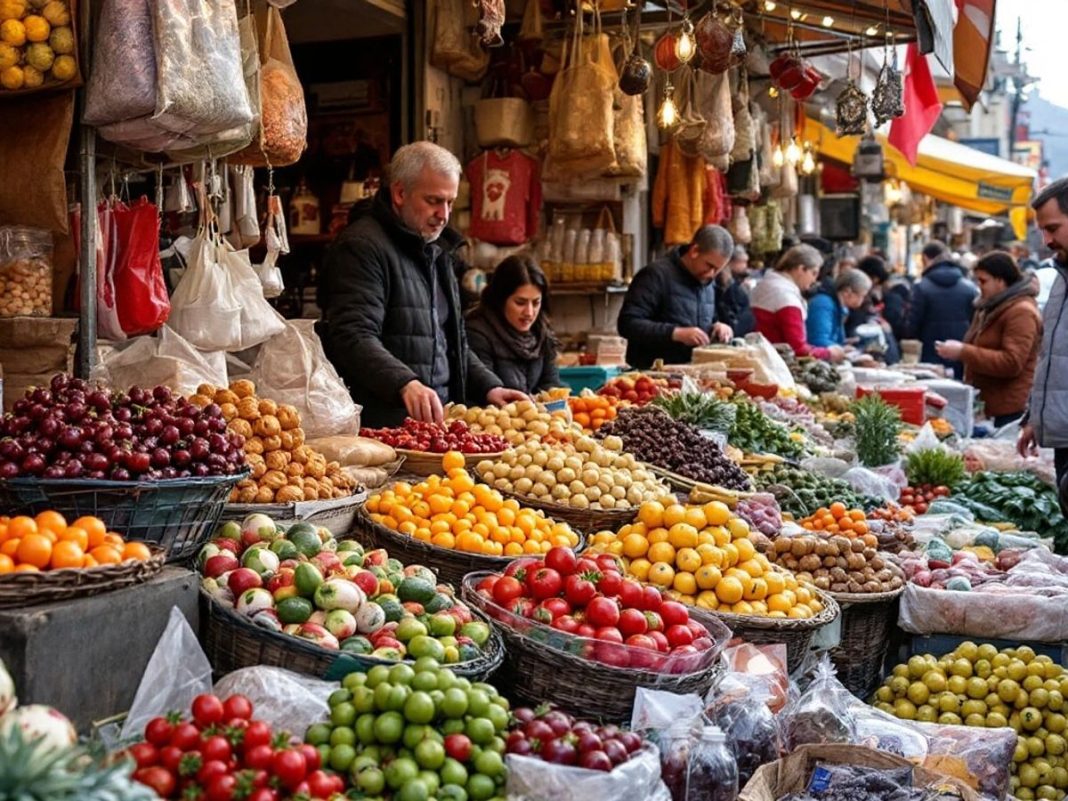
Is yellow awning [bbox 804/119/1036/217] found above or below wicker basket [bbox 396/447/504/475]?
above

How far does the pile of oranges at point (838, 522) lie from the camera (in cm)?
494

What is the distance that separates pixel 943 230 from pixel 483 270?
25.5m

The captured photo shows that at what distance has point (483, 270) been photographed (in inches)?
347

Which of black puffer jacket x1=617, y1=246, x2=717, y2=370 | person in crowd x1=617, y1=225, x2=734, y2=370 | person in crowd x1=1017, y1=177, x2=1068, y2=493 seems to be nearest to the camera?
person in crowd x1=1017, y1=177, x2=1068, y2=493

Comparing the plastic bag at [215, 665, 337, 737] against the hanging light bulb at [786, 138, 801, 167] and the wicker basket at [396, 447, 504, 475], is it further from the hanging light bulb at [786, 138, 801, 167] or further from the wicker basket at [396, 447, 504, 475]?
the hanging light bulb at [786, 138, 801, 167]

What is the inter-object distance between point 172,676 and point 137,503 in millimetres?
434

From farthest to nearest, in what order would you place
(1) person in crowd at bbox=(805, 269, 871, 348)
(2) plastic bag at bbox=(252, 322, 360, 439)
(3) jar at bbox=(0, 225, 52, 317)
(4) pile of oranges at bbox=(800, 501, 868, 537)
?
(1) person in crowd at bbox=(805, 269, 871, 348)
(4) pile of oranges at bbox=(800, 501, 868, 537)
(2) plastic bag at bbox=(252, 322, 360, 439)
(3) jar at bbox=(0, 225, 52, 317)

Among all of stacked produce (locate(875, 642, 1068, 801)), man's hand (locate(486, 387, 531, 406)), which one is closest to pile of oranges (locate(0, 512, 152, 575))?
stacked produce (locate(875, 642, 1068, 801))

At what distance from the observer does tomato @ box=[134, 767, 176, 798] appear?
6.76ft

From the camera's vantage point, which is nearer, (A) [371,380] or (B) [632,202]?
(A) [371,380]

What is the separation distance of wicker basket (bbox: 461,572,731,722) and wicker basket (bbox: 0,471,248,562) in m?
0.79

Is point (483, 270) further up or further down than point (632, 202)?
further down

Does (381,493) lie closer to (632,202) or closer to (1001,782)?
(1001,782)

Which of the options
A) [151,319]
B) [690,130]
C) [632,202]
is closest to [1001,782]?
[151,319]
